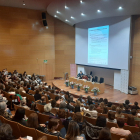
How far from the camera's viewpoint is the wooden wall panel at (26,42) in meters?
12.1

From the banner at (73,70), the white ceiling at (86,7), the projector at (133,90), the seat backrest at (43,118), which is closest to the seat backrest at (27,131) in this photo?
the seat backrest at (43,118)

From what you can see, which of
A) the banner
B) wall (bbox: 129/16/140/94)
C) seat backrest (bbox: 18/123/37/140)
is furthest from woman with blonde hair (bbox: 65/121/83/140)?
the banner

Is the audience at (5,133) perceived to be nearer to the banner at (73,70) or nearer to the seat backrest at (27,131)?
the seat backrest at (27,131)

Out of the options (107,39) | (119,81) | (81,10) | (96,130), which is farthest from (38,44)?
(96,130)

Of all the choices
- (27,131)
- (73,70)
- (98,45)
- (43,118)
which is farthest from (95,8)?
(27,131)

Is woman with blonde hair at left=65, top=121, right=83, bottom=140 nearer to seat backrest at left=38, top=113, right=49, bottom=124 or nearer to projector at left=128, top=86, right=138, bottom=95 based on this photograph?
seat backrest at left=38, top=113, right=49, bottom=124

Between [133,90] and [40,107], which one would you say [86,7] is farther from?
[40,107]

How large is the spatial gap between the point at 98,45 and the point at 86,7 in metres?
2.95

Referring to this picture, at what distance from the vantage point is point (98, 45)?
11047mm

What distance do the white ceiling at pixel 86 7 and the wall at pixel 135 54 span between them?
704 mm

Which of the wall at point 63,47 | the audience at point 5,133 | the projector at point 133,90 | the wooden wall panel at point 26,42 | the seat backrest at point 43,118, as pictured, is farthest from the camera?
the wall at point 63,47

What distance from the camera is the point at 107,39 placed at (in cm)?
1041

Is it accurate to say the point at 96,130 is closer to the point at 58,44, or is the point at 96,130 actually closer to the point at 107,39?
the point at 107,39

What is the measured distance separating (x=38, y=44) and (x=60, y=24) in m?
2.77
